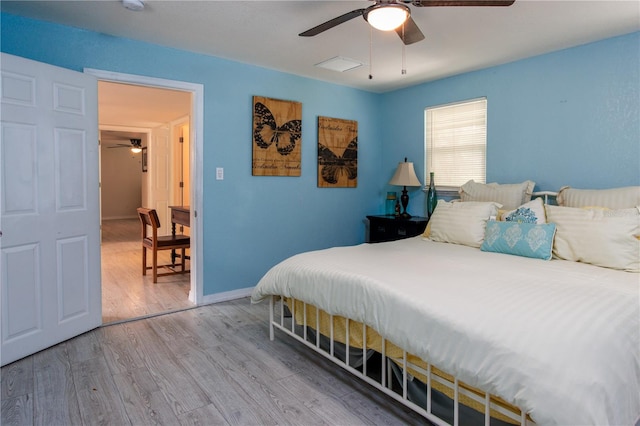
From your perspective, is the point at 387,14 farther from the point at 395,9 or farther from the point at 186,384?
the point at 186,384

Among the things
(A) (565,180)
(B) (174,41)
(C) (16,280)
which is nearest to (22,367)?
(C) (16,280)

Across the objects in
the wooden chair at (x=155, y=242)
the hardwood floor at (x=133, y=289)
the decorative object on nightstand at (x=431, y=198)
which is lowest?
the hardwood floor at (x=133, y=289)

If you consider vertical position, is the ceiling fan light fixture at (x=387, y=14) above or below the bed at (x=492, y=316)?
above

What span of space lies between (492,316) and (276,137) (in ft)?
9.90

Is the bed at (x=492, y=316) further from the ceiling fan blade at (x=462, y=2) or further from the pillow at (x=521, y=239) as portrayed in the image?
the ceiling fan blade at (x=462, y=2)

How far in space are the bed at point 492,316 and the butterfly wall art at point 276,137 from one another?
158 cm

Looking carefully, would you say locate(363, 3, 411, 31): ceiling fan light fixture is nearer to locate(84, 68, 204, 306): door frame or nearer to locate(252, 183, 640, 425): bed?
locate(252, 183, 640, 425): bed

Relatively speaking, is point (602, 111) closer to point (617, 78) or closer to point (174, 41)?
point (617, 78)

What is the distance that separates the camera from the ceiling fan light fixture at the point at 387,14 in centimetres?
192

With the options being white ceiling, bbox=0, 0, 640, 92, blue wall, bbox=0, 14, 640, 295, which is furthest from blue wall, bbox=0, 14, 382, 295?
white ceiling, bbox=0, 0, 640, 92

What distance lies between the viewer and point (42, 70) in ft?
8.30

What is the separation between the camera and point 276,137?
4.04 meters

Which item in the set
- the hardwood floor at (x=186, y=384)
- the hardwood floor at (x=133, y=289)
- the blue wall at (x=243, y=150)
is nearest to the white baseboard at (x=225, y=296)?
the blue wall at (x=243, y=150)

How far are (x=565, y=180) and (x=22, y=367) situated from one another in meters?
4.22
